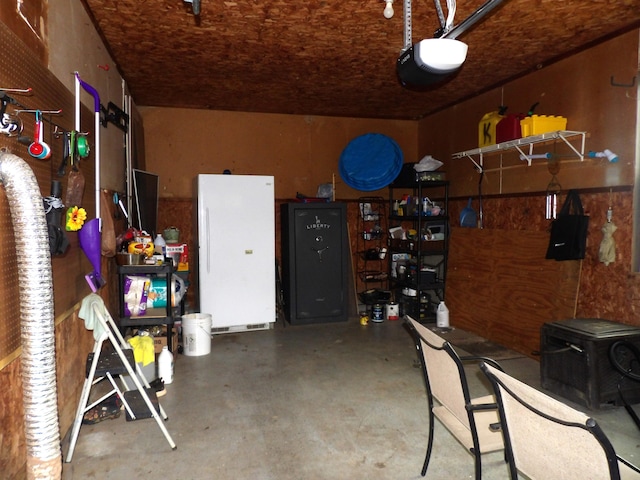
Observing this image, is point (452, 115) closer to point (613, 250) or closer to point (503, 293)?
point (503, 293)

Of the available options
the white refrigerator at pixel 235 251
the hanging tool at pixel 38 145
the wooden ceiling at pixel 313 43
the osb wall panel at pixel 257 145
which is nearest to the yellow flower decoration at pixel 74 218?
the hanging tool at pixel 38 145

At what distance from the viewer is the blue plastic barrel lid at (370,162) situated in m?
5.91

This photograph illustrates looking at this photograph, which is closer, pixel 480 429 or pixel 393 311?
pixel 480 429

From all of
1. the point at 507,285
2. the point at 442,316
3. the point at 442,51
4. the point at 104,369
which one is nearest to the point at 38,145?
the point at 104,369

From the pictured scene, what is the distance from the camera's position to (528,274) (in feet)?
13.3

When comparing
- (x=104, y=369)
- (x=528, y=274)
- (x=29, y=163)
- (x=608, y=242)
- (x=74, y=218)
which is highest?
(x=29, y=163)

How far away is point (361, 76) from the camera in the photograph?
432cm

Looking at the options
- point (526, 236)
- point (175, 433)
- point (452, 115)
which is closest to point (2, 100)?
point (175, 433)

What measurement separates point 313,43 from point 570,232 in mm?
2599

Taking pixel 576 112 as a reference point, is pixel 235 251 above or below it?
below

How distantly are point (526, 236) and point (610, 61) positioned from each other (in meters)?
1.57

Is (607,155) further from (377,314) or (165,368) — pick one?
(165,368)

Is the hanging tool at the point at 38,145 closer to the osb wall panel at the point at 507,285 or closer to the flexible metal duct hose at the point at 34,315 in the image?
the flexible metal duct hose at the point at 34,315

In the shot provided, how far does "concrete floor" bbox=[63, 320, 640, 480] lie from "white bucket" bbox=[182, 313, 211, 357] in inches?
3.2
